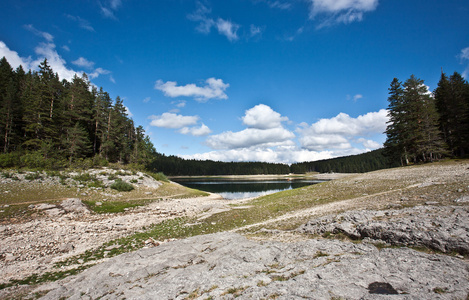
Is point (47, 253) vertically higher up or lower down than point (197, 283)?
lower down

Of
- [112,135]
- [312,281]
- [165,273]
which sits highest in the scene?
[112,135]

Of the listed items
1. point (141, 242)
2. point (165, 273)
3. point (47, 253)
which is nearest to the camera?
point (165, 273)

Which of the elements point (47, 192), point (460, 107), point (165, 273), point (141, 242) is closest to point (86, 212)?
point (47, 192)

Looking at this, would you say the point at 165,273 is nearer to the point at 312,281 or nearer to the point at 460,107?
the point at 312,281

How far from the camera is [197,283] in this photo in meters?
6.60

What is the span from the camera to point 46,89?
49.8 meters

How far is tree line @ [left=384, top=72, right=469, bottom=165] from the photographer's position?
45.1 m

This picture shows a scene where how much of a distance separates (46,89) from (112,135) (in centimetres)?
1881

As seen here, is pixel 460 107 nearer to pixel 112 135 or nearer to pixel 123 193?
pixel 123 193

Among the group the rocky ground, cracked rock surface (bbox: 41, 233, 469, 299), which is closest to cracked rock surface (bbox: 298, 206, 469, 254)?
the rocky ground

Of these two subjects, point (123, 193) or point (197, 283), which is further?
point (123, 193)

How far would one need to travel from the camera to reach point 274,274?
21.3 feet

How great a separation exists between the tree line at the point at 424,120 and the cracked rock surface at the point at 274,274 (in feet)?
170

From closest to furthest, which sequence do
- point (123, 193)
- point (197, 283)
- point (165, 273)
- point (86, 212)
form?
1. point (197, 283)
2. point (165, 273)
3. point (86, 212)
4. point (123, 193)
